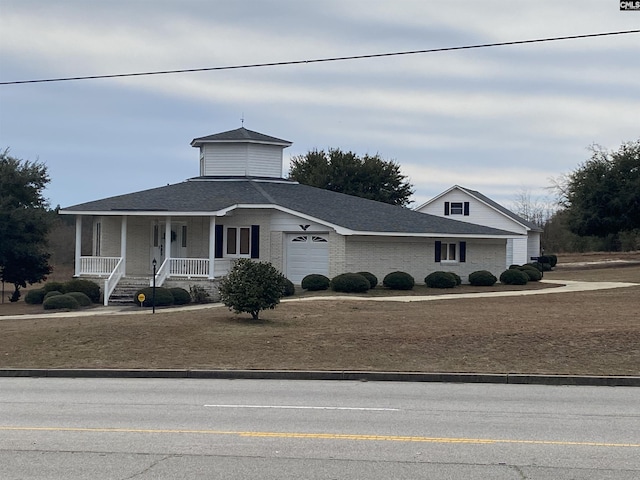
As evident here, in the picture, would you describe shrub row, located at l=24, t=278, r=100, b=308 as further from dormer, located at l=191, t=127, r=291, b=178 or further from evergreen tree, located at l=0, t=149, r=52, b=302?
dormer, located at l=191, t=127, r=291, b=178

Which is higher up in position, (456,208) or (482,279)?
(456,208)

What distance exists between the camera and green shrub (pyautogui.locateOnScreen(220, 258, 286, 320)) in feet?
77.5

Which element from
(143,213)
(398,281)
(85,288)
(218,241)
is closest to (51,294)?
(85,288)

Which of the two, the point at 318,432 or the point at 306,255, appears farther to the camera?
the point at 306,255

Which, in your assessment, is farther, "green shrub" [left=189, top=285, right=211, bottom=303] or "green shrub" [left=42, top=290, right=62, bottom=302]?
"green shrub" [left=189, top=285, right=211, bottom=303]

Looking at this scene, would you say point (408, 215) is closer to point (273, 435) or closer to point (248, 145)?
point (248, 145)

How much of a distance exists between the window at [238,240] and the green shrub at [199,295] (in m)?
4.04

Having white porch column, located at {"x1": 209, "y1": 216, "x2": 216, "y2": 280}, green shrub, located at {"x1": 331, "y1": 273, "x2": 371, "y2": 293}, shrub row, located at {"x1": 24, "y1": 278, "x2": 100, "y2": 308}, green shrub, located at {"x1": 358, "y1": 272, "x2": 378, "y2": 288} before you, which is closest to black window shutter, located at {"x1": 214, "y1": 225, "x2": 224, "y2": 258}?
white porch column, located at {"x1": 209, "y1": 216, "x2": 216, "y2": 280}

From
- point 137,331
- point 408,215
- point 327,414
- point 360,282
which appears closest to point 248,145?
point 408,215

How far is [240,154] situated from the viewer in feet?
146

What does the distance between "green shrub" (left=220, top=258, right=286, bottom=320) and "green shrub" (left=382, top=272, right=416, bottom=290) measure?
12.8 m

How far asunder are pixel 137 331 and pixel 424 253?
2069 cm

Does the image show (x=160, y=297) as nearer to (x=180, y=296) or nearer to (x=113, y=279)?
(x=180, y=296)

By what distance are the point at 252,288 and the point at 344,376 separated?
22.6 feet
